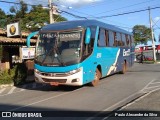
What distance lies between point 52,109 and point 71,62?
12.8 feet

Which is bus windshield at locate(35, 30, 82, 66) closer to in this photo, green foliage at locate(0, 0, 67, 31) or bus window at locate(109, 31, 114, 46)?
bus window at locate(109, 31, 114, 46)

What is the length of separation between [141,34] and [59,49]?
92460mm

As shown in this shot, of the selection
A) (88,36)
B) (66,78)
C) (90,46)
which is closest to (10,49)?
(90,46)

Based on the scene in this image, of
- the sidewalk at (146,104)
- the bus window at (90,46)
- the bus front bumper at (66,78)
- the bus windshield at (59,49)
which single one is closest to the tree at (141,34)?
the bus window at (90,46)

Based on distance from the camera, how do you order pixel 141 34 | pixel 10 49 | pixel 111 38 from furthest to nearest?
pixel 141 34 → pixel 10 49 → pixel 111 38

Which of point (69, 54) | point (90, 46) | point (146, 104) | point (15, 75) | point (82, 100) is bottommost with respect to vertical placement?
point (82, 100)

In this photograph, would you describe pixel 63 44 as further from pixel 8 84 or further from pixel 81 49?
pixel 8 84

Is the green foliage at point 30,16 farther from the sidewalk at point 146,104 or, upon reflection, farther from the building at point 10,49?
the sidewalk at point 146,104

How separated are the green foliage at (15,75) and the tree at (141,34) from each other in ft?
277

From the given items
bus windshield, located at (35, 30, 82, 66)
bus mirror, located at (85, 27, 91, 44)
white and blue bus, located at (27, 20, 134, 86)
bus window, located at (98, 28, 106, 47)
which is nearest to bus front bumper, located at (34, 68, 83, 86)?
white and blue bus, located at (27, 20, 134, 86)

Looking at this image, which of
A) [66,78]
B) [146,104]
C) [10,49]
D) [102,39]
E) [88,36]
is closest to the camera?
[146,104]

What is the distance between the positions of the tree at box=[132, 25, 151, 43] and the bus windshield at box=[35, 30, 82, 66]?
292 ft

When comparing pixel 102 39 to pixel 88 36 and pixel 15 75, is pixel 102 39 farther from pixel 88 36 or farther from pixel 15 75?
pixel 15 75

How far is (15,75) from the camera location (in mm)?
19906
